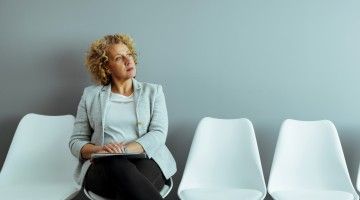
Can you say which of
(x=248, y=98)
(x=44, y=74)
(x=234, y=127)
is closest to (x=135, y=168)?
(x=234, y=127)

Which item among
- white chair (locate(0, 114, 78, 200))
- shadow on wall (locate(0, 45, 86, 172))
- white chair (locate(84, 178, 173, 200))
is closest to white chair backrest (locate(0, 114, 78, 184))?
white chair (locate(0, 114, 78, 200))

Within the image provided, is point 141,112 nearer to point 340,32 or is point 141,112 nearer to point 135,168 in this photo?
point 135,168

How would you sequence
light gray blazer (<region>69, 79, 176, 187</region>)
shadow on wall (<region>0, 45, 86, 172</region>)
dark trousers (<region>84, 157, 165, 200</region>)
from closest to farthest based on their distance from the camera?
dark trousers (<region>84, 157, 165, 200</region>) < light gray blazer (<region>69, 79, 176, 187</region>) < shadow on wall (<region>0, 45, 86, 172</region>)

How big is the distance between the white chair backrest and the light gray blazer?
11.0 inches

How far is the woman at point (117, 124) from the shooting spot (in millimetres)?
2078

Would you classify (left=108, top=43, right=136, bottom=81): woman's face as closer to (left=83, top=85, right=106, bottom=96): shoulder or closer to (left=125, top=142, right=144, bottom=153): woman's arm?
(left=83, top=85, right=106, bottom=96): shoulder

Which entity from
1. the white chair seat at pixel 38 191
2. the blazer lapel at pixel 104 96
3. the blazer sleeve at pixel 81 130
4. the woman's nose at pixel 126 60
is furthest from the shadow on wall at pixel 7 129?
the woman's nose at pixel 126 60

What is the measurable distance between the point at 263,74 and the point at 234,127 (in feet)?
1.32

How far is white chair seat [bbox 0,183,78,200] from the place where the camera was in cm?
215

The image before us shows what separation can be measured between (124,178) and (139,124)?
0.43m

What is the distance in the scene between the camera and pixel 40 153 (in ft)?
8.39

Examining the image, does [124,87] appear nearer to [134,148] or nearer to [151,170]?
[134,148]

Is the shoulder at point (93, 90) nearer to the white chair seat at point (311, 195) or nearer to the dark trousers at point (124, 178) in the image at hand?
the dark trousers at point (124, 178)

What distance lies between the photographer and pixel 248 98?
2.64 meters
